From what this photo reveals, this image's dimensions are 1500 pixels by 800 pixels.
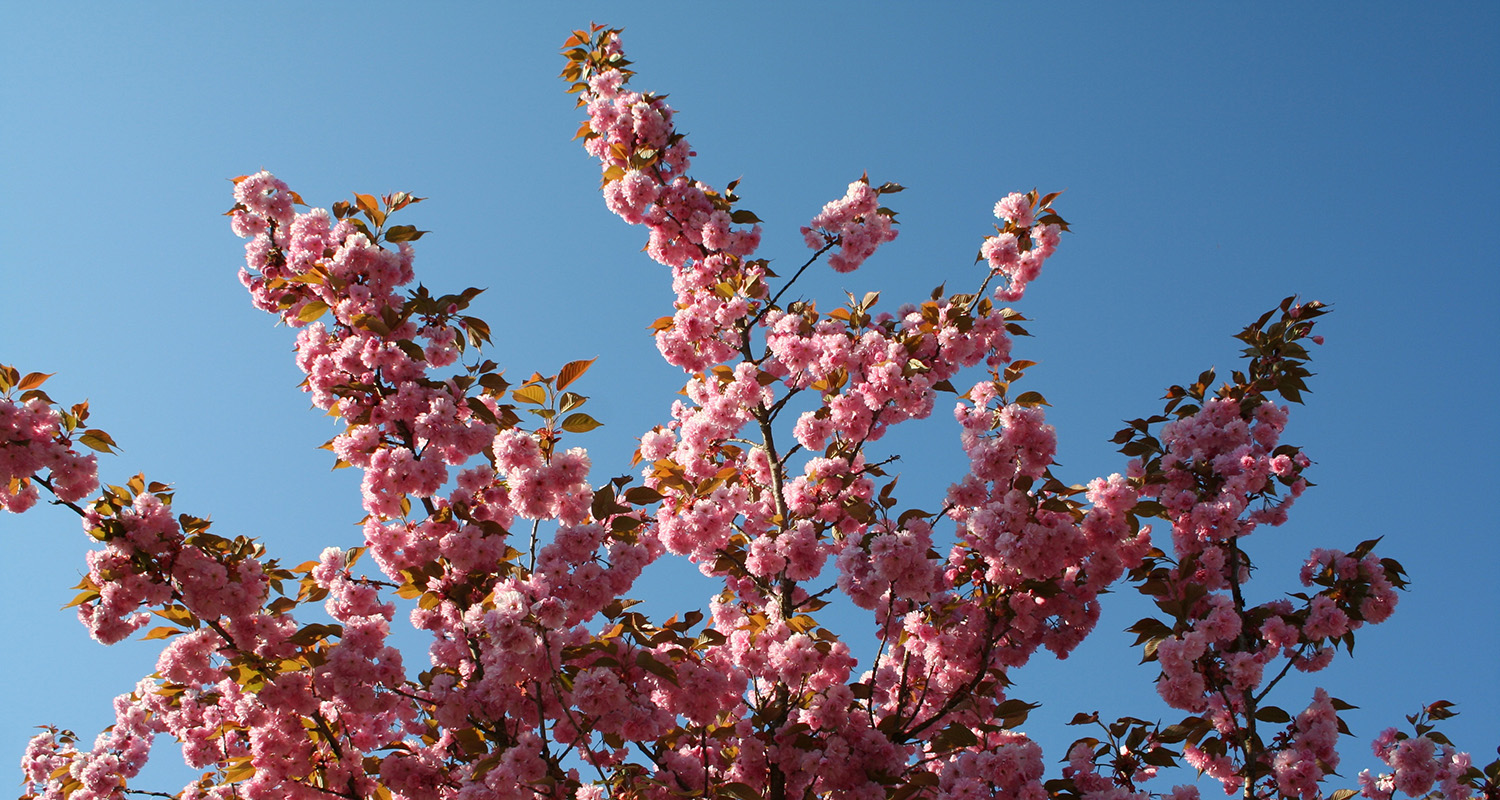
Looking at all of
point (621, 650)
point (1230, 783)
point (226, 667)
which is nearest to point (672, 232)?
point (621, 650)

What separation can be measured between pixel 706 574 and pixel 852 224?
2814 millimetres

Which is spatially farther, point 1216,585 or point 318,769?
point 1216,585

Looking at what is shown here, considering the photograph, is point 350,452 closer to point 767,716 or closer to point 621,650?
point 621,650

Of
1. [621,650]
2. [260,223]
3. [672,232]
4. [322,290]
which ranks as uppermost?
[672,232]

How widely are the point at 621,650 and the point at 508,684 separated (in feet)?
1.89

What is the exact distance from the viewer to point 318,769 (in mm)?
4727

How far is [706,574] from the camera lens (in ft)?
19.8

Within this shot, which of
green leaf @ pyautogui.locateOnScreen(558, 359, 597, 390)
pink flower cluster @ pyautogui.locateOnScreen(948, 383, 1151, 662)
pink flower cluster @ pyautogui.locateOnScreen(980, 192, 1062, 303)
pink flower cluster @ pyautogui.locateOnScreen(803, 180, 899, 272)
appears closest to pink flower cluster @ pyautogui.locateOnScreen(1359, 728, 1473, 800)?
pink flower cluster @ pyautogui.locateOnScreen(948, 383, 1151, 662)

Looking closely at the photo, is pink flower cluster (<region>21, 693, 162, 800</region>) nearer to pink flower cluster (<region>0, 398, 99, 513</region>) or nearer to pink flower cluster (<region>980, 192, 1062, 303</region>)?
pink flower cluster (<region>0, 398, 99, 513</region>)

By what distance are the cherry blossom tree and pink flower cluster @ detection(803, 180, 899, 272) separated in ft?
2.97

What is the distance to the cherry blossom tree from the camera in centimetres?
440

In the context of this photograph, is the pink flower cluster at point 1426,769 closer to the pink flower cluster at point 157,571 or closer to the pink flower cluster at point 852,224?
the pink flower cluster at point 852,224

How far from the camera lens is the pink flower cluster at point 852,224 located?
6695mm

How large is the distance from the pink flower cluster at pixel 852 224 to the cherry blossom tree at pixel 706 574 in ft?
2.97
